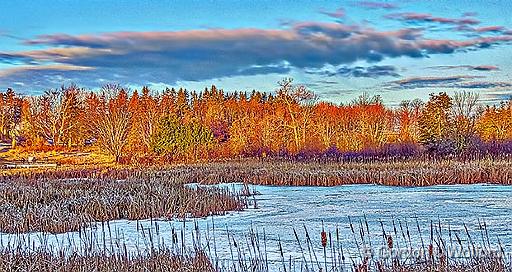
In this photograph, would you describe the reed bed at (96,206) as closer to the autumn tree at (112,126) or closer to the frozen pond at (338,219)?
the frozen pond at (338,219)

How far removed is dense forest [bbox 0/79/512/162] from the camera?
35406mm

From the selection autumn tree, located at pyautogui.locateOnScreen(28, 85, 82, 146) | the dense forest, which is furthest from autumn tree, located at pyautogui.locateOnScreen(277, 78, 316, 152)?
autumn tree, located at pyautogui.locateOnScreen(28, 85, 82, 146)

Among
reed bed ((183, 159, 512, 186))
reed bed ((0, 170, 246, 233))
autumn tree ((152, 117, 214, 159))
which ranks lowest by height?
reed bed ((0, 170, 246, 233))

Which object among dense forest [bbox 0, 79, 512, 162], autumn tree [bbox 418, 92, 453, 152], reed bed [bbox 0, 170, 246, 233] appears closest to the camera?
reed bed [bbox 0, 170, 246, 233]

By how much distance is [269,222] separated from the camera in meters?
10.2

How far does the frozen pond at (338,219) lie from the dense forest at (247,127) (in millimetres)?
13771

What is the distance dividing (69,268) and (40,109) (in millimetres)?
66690

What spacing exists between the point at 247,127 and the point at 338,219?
139ft

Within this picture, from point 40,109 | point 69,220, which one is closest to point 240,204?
point 69,220

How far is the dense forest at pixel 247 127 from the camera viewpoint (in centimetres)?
3541

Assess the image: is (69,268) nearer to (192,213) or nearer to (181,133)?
(192,213)

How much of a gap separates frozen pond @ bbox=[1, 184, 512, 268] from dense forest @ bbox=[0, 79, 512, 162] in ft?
45.2

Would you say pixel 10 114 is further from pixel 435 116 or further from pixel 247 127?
pixel 435 116

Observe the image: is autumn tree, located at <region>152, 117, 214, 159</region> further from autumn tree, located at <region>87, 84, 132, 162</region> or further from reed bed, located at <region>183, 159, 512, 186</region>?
reed bed, located at <region>183, 159, 512, 186</region>
